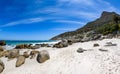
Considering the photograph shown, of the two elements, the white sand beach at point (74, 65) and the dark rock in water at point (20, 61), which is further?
the dark rock in water at point (20, 61)

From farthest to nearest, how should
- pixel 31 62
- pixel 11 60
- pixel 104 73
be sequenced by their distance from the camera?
pixel 11 60
pixel 31 62
pixel 104 73

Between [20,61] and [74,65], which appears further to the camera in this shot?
[20,61]

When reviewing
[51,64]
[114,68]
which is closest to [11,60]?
[51,64]

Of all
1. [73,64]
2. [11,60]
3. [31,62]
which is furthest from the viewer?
[11,60]

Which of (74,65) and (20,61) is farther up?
(20,61)

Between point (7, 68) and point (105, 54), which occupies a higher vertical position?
point (105, 54)

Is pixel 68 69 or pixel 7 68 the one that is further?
pixel 7 68

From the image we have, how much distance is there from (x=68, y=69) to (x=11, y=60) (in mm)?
7661

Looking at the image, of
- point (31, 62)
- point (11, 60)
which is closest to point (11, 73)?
point (31, 62)

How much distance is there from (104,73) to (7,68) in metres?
9.28

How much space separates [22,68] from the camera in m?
15.4

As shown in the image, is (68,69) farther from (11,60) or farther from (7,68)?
(11,60)

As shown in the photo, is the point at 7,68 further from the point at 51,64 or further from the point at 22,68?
the point at 51,64

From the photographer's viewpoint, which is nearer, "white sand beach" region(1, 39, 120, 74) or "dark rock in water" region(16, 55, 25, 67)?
"white sand beach" region(1, 39, 120, 74)
